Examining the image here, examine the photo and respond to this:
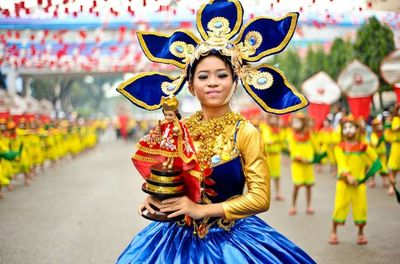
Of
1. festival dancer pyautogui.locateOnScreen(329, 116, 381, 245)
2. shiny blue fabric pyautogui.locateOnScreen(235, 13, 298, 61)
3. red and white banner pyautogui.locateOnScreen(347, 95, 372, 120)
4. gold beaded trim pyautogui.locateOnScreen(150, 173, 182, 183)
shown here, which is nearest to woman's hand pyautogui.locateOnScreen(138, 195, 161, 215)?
gold beaded trim pyautogui.locateOnScreen(150, 173, 182, 183)

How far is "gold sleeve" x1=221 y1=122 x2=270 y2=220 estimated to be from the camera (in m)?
2.58

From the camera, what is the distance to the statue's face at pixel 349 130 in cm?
683

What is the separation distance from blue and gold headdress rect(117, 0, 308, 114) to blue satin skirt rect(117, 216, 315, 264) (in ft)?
2.44

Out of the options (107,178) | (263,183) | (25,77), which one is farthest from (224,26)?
(25,77)

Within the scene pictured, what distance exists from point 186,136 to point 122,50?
66.2ft

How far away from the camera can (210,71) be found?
9.22 feet

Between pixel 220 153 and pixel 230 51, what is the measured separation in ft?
1.95

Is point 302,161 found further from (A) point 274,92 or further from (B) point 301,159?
(A) point 274,92


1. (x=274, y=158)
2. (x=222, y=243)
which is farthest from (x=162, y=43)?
(x=274, y=158)

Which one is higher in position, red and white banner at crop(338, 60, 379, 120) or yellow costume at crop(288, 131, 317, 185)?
red and white banner at crop(338, 60, 379, 120)

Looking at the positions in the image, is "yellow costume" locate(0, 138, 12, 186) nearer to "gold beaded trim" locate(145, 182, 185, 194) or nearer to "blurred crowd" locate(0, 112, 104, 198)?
"blurred crowd" locate(0, 112, 104, 198)

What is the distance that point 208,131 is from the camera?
2.90m

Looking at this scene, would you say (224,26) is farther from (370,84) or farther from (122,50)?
(122,50)

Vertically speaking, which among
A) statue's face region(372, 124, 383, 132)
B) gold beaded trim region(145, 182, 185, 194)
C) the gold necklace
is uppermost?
the gold necklace
